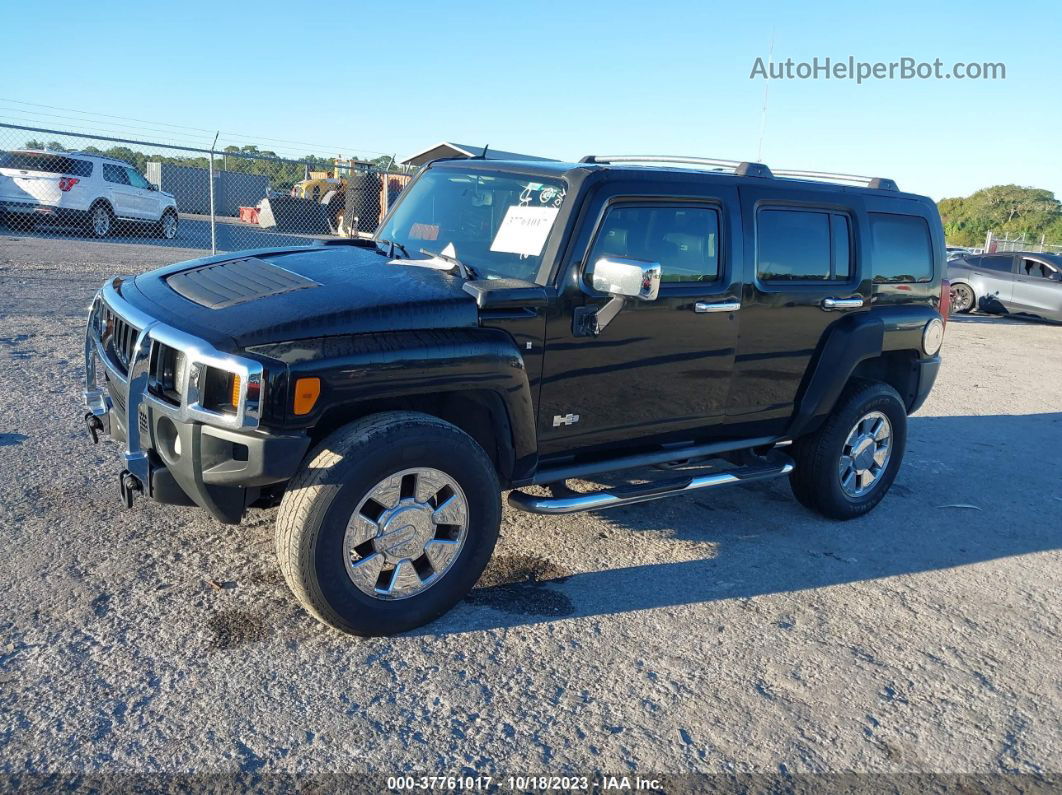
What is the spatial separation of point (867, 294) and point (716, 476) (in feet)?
4.99

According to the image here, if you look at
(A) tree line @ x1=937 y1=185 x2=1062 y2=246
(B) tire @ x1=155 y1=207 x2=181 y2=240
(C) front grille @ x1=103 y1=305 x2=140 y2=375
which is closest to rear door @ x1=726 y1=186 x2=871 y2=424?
(C) front grille @ x1=103 y1=305 x2=140 y2=375

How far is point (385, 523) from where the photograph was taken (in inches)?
128

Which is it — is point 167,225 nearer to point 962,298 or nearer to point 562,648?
point 962,298

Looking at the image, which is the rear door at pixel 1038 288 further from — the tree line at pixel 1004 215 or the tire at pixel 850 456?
the tree line at pixel 1004 215

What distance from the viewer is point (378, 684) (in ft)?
10.0

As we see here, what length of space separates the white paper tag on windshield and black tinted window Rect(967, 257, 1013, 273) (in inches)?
635

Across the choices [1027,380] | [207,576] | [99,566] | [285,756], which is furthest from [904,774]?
[1027,380]

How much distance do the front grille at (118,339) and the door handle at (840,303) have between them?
3475 mm

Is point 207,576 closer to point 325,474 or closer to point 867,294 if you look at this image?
point 325,474

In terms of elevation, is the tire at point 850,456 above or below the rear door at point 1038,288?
below

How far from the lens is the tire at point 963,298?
17.3 metres

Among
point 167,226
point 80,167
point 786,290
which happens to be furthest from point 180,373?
point 167,226

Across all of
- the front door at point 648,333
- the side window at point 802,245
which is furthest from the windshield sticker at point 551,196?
the side window at point 802,245

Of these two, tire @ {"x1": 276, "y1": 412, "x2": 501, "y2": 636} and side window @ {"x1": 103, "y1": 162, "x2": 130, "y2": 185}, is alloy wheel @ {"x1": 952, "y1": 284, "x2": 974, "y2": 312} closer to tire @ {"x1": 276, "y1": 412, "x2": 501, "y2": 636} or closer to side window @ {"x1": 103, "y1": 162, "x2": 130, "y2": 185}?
tire @ {"x1": 276, "y1": 412, "x2": 501, "y2": 636}
